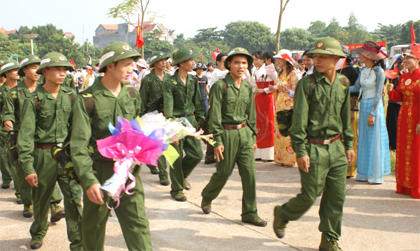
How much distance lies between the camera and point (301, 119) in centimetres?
392

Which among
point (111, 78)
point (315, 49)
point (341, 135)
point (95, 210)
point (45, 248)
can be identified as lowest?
point (45, 248)

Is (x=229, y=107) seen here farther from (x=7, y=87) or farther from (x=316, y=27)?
(x=316, y=27)

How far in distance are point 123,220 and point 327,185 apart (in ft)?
6.80

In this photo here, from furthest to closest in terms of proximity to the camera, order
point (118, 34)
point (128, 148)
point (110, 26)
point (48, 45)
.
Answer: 1. point (110, 26)
2. point (118, 34)
3. point (48, 45)
4. point (128, 148)

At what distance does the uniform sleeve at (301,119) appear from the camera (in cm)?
392

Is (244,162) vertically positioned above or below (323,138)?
below

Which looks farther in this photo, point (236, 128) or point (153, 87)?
point (153, 87)

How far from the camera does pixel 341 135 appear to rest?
4.36 metres

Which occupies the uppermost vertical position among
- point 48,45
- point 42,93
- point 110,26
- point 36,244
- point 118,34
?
point 110,26

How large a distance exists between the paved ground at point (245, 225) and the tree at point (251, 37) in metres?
89.1

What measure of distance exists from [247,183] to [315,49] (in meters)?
1.85

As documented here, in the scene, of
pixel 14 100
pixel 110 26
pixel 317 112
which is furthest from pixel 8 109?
pixel 110 26

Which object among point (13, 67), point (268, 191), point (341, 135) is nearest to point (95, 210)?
point (341, 135)

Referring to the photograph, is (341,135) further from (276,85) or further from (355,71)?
(276,85)
